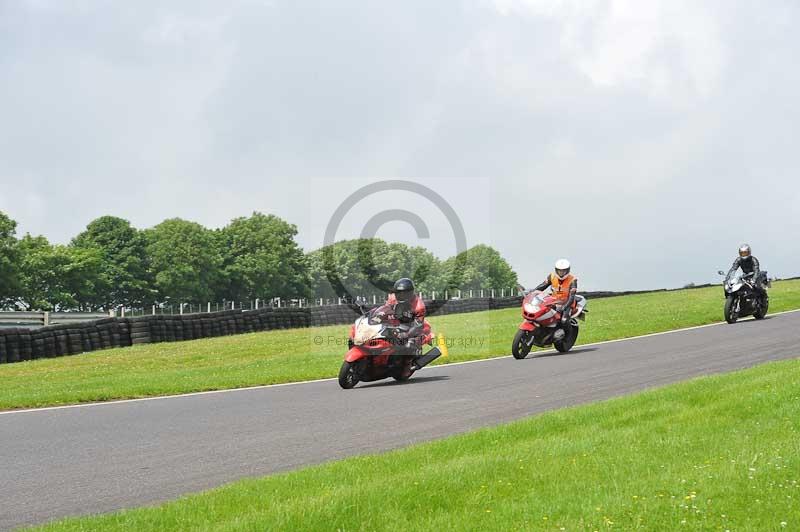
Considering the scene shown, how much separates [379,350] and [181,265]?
86.8 meters

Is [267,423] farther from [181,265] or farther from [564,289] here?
[181,265]

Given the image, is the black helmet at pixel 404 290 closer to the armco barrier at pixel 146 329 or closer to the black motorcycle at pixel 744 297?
the armco barrier at pixel 146 329

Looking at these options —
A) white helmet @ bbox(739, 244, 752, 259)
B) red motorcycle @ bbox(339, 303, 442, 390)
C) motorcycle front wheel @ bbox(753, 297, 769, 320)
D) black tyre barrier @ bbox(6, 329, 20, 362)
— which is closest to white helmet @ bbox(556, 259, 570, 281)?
red motorcycle @ bbox(339, 303, 442, 390)

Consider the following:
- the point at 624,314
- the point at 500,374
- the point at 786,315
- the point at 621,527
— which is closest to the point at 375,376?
the point at 500,374

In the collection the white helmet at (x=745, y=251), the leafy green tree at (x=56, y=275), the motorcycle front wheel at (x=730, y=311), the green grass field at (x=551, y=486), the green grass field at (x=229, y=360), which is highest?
the leafy green tree at (x=56, y=275)

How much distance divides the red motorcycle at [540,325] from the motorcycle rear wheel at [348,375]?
15.4 feet

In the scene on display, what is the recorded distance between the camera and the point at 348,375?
14.1 metres

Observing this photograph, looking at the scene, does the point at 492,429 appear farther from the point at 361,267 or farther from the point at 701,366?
the point at 361,267

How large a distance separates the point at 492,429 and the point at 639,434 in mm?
1510

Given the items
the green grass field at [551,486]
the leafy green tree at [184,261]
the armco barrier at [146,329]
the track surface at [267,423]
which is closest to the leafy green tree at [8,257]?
the leafy green tree at [184,261]

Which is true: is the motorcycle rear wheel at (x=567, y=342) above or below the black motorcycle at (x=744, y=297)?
below

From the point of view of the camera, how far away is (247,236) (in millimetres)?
114188

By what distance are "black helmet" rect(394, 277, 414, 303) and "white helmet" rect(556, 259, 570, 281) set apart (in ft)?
16.3

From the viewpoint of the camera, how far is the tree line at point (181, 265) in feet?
275
